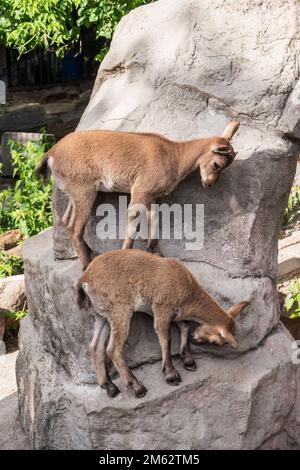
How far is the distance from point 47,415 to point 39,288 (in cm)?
94

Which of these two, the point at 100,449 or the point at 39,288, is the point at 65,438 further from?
the point at 39,288

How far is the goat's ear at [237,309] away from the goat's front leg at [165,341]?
0.45 meters

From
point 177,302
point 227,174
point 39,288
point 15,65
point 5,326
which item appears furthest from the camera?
point 15,65

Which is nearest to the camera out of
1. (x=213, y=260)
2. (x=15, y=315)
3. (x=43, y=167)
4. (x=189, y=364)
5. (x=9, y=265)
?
(x=189, y=364)

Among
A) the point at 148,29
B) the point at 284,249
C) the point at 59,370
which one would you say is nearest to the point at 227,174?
the point at 148,29

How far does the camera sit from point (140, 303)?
5152 mm

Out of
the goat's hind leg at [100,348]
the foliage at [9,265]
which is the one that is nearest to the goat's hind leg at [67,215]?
the goat's hind leg at [100,348]

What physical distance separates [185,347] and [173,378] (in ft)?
0.74

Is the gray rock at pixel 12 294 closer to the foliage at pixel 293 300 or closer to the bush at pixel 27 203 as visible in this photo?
the bush at pixel 27 203

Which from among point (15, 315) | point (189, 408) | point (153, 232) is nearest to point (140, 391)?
point (189, 408)

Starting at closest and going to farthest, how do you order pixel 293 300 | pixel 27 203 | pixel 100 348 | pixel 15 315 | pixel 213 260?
pixel 100 348 < pixel 213 260 < pixel 293 300 < pixel 15 315 < pixel 27 203

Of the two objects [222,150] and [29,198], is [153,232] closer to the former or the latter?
[222,150]

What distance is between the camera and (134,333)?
5379 millimetres

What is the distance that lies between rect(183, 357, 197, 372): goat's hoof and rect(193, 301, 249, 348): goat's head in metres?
0.15
